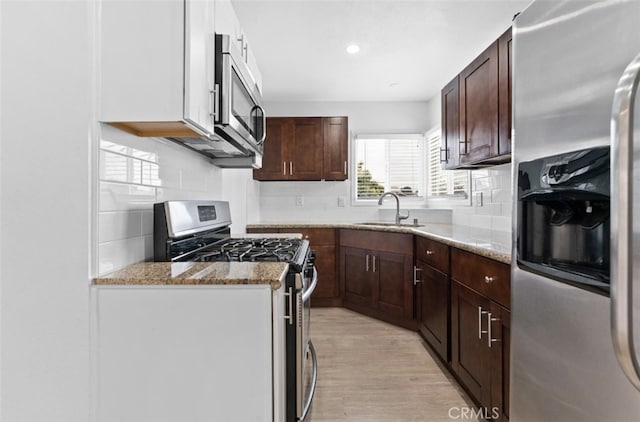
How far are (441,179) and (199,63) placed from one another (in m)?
3.20

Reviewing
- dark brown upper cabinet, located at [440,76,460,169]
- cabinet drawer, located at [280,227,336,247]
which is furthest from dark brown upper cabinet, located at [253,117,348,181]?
dark brown upper cabinet, located at [440,76,460,169]

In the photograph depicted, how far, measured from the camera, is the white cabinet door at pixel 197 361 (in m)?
1.12

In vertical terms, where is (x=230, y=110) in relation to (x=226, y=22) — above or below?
below

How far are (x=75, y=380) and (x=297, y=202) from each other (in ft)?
10.6

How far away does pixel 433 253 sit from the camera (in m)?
2.50

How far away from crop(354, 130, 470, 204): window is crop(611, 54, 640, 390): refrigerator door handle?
3.68m

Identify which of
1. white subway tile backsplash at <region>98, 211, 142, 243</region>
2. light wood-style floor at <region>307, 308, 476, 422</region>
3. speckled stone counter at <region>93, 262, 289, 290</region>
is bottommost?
light wood-style floor at <region>307, 308, 476, 422</region>

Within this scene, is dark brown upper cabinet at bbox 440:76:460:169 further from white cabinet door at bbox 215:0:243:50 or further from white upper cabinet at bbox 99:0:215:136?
white upper cabinet at bbox 99:0:215:136

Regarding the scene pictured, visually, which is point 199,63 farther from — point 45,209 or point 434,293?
point 434,293

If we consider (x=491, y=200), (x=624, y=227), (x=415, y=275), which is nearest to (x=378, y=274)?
(x=415, y=275)

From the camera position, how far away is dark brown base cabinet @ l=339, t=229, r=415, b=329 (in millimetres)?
3088

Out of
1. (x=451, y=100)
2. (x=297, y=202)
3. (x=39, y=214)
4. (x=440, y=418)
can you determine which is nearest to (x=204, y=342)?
(x=39, y=214)

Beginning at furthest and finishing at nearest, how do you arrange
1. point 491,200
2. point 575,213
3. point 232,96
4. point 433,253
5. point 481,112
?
point 491,200 → point 433,253 → point 481,112 → point 232,96 → point 575,213

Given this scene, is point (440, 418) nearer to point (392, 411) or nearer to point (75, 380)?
point (392, 411)
